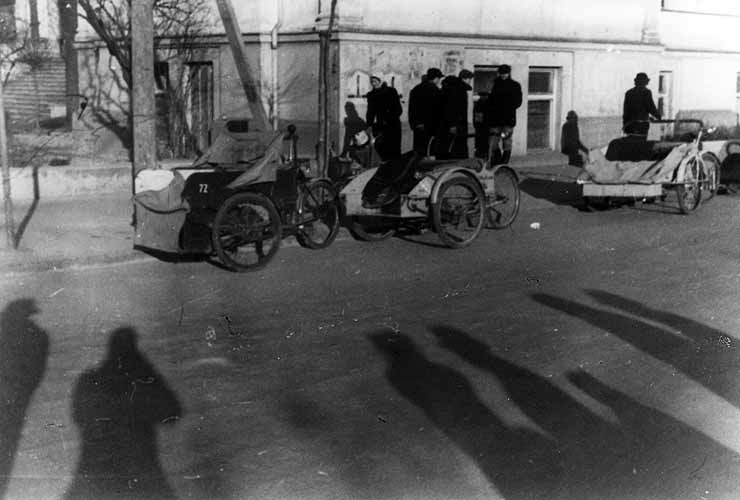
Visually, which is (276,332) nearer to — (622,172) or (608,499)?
(608,499)

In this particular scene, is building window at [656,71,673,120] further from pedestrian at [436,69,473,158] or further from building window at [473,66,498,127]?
pedestrian at [436,69,473,158]

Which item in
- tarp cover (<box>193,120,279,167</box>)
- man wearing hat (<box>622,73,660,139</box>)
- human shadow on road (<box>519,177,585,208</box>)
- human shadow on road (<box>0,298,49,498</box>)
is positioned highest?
man wearing hat (<box>622,73,660,139</box>)

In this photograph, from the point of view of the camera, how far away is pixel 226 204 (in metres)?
9.19

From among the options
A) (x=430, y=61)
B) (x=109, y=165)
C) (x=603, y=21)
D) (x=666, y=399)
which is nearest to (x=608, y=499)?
(x=666, y=399)

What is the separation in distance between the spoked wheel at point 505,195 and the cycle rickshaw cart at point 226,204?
294 centimetres

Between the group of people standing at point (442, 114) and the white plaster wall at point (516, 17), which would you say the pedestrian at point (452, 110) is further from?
the white plaster wall at point (516, 17)

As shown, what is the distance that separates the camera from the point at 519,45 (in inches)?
811

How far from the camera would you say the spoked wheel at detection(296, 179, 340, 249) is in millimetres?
10508

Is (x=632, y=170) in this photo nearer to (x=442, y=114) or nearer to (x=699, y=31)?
(x=442, y=114)

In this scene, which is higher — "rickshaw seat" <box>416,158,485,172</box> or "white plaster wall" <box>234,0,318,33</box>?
"white plaster wall" <box>234,0,318,33</box>

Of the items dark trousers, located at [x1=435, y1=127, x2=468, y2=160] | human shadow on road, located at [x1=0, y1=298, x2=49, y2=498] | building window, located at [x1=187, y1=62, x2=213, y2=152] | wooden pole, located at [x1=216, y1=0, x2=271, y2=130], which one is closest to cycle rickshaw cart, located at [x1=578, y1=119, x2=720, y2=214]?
dark trousers, located at [x1=435, y1=127, x2=468, y2=160]

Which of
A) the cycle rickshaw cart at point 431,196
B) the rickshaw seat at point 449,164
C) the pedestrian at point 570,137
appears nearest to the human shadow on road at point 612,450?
the cycle rickshaw cart at point 431,196

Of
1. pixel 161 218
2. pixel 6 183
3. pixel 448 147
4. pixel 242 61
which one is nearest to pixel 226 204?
pixel 161 218

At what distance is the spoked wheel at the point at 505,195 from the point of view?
39.9 feet
